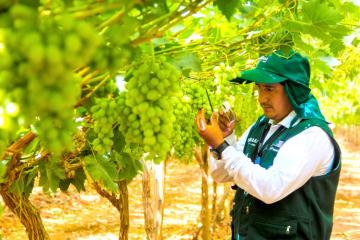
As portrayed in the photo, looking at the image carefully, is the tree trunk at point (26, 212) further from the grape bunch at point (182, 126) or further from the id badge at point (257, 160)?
the id badge at point (257, 160)

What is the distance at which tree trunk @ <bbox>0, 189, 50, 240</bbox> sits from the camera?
2191 millimetres

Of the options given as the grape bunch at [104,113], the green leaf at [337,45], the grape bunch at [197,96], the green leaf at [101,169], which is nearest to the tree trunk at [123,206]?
the green leaf at [101,169]

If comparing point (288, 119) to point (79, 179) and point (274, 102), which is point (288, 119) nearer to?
point (274, 102)

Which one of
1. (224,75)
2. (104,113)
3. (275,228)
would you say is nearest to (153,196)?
(275,228)

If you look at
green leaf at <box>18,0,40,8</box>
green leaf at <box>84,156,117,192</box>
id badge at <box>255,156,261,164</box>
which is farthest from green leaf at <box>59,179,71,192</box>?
green leaf at <box>18,0,40,8</box>

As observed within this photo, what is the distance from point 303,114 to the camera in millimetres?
2434

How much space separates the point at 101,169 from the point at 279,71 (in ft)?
3.45

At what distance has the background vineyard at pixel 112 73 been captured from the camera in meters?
0.68

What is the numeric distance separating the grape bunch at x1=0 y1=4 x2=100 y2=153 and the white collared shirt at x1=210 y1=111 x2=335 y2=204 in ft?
5.38

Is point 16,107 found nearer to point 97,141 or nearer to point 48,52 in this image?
point 48,52

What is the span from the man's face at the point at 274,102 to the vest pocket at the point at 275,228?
1.86ft

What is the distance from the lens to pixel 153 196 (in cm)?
384

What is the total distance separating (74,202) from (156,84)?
10.3 m

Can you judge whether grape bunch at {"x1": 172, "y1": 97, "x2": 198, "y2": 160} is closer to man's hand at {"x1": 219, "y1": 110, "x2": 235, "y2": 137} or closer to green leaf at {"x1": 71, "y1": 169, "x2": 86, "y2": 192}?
man's hand at {"x1": 219, "y1": 110, "x2": 235, "y2": 137}
